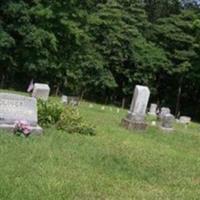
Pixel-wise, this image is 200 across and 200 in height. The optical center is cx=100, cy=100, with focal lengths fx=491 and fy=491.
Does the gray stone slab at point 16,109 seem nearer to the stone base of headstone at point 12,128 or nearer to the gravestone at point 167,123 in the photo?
the stone base of headstone at point 12,128

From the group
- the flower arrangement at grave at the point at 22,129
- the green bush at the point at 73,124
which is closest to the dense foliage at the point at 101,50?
the green bush at the point at 73,124

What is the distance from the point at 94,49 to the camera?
108ft

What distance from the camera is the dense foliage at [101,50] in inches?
1098

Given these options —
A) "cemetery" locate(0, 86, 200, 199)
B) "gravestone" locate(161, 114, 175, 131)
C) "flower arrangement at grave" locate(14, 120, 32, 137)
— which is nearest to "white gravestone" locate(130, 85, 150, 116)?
"gravestone" locate(161, 114, 175, 131)

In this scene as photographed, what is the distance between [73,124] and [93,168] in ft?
13.1

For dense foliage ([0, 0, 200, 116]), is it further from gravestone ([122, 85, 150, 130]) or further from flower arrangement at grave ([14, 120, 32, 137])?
flower arrangement at grave ([14, 120, 32, 137])

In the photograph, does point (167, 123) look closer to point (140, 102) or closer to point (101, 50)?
point (140, 102)

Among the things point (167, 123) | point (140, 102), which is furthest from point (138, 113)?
point (167, 123)

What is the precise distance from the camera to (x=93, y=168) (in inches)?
368

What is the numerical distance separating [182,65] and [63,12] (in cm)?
964

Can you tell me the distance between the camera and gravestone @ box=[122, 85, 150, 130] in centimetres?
1625

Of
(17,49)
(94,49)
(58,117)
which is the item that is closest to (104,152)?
(58,117)

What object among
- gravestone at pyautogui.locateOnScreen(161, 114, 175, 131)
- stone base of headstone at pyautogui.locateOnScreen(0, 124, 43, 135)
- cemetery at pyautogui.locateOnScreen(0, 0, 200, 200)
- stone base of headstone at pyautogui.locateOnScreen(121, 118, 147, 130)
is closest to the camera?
cemetery at pyautogui.locateOnScreen(0, 0, 200, 200)

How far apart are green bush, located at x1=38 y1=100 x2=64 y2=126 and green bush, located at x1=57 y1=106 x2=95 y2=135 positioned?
15cm
